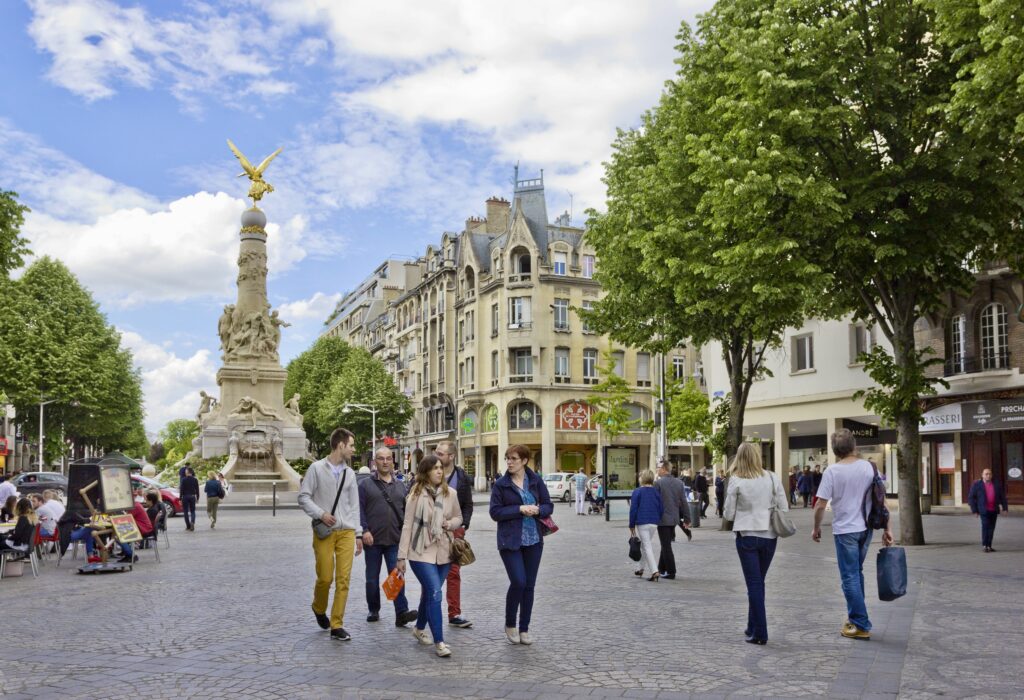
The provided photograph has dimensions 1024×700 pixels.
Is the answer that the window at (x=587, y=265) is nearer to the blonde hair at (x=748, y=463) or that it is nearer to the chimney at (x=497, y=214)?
the chimney at (x=497, y=214)

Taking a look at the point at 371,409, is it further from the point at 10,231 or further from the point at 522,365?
the point at 10,231

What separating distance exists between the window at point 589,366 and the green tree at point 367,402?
18.6 metres

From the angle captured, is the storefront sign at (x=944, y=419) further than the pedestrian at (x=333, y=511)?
Yes

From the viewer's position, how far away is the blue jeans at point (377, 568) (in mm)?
10633

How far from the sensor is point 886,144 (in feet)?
68.7

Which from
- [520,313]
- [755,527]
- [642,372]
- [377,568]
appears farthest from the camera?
[642,372]

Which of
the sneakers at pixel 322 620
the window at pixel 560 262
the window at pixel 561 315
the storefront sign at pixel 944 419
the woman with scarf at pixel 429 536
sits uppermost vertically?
the window at pixel 560 262

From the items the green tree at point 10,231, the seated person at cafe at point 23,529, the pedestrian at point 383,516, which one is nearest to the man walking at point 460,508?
the pedestrian at point 383,516

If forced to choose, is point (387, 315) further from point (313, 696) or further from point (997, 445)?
point (313, 696)

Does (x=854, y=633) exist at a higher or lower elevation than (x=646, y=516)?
lower

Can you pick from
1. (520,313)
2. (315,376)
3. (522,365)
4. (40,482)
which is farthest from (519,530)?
(315,376)

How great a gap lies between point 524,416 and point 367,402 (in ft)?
56.2

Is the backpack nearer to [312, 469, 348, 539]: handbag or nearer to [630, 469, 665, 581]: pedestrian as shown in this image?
[312, 469, 348, 539]: handbag

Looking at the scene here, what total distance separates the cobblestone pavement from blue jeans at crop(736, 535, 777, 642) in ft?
0.70
